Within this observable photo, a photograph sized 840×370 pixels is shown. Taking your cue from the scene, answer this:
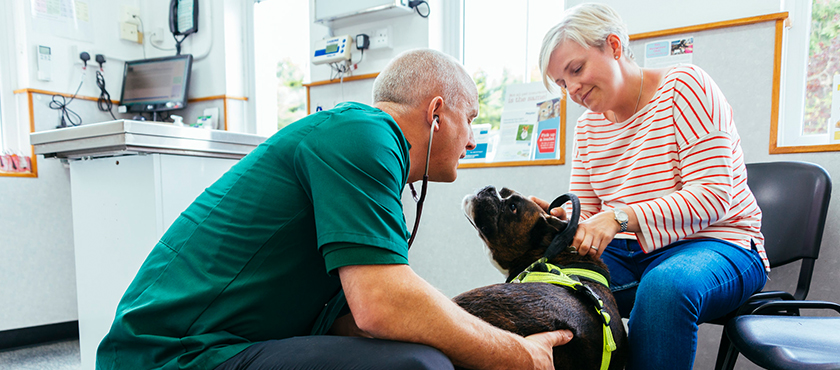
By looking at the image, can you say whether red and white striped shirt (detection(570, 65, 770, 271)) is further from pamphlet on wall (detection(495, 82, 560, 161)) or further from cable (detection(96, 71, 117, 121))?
cable (detection(96, 71, 117, 121))

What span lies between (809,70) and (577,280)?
5.38 ft

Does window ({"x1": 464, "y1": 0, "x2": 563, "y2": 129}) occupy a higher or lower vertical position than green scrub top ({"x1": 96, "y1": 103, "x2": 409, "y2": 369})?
higher

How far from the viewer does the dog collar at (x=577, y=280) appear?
1.04 m

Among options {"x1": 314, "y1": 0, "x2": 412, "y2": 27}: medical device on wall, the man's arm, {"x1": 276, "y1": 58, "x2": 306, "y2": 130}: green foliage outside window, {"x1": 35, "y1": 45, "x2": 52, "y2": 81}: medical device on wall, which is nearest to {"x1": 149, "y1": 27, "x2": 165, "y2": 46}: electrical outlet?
{"x1": 35, "y1": 45, "x2": 52, "y2": 81}: medical device on wall

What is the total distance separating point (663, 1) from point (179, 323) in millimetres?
2242

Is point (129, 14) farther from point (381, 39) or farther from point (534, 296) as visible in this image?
point (534, 296)

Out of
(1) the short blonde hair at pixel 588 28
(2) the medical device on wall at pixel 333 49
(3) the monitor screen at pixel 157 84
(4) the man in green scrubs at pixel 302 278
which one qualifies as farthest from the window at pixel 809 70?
(3) the monitor screen at pixel 157 84

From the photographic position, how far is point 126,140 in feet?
6.24

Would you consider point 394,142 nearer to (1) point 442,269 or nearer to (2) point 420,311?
(2) point 420,311

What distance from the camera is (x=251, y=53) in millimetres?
3871

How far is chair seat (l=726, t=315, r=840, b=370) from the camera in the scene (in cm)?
88

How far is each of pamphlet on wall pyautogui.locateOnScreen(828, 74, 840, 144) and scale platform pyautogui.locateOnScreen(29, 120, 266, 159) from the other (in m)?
2.49

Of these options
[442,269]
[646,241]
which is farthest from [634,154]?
[442,269]

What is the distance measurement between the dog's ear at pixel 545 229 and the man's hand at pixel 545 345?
1.33ft
